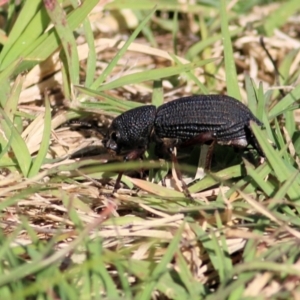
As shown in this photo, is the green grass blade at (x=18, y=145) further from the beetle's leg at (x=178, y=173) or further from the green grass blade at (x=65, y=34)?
the beetle's leg at (x=178, y=173)

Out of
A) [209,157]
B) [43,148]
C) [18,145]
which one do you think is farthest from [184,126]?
[18,145]

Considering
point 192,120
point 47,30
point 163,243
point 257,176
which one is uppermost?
point 47,30

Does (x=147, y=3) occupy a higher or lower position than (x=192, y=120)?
higher

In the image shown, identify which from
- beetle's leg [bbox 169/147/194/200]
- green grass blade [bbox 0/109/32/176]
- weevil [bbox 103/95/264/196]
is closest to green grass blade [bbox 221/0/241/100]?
weevil [bbox 103/95/264/196]

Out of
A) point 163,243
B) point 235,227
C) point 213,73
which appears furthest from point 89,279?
point 213,73

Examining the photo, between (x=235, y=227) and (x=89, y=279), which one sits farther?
(x=235, y=227)

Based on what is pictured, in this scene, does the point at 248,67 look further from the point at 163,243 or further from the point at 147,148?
the point at 163,243

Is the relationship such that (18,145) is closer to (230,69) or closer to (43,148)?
(43,148)

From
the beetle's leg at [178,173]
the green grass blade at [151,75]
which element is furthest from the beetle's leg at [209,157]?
the green grass blade at [151,75]

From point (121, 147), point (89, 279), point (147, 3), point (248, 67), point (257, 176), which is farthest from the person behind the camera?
point (248, 67)
